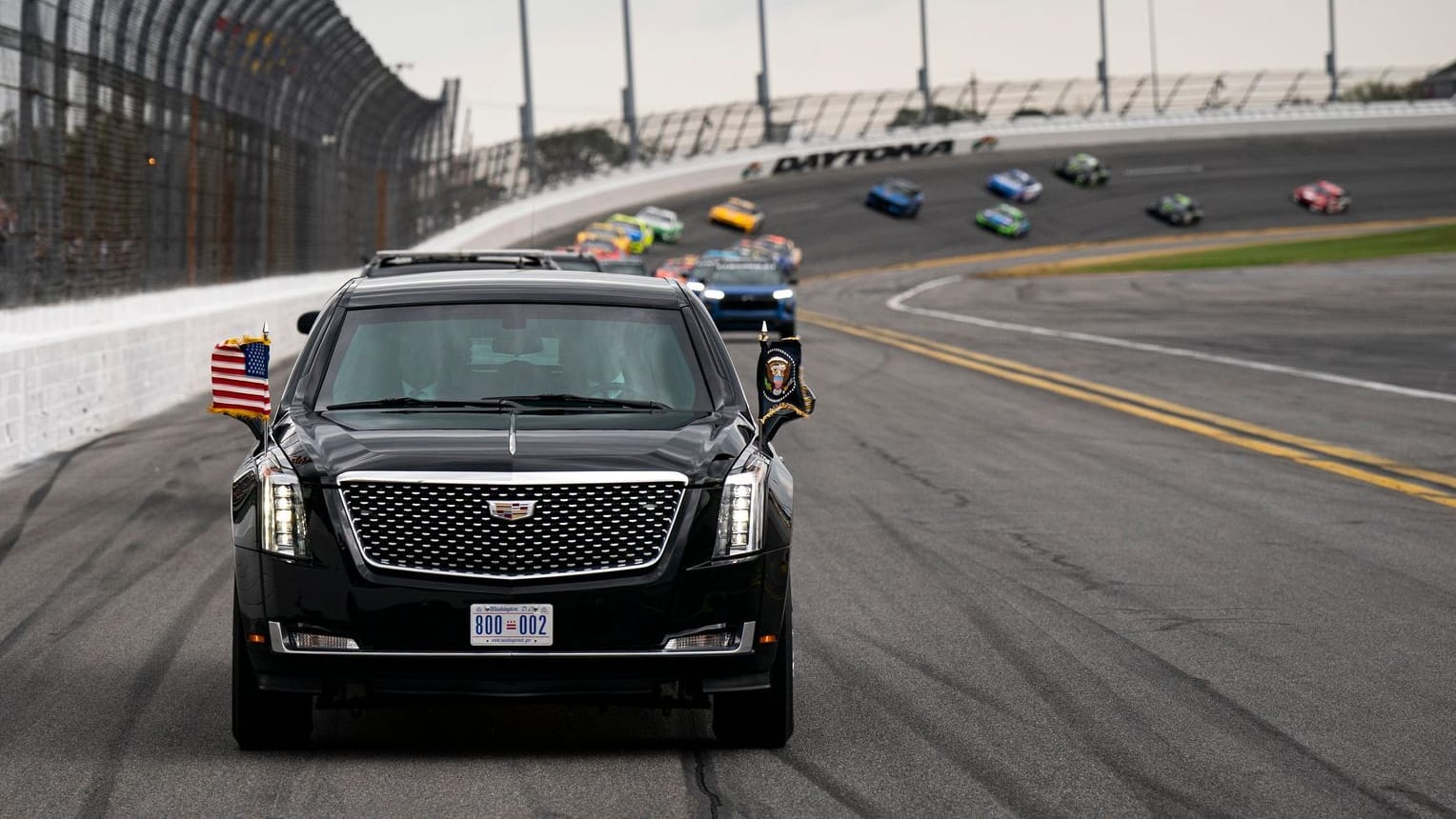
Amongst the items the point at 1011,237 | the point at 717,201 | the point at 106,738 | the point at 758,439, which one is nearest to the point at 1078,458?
the point at 758,439

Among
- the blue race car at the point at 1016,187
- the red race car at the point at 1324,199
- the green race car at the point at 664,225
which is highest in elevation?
the blue race car at the point at 1016,187

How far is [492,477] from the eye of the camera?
5.39 meters

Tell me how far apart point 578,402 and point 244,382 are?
1.34 m

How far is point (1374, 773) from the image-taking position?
213 inches

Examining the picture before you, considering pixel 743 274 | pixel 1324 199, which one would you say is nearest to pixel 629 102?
pixel 1324 199

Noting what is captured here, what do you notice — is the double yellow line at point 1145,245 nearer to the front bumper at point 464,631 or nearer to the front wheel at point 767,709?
the front wheel at point 767,709

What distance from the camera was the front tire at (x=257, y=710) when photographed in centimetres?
553

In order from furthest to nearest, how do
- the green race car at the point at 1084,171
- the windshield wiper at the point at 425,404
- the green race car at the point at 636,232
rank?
the green race car at the point at 1084,171 < the green race car at the point at 636,232 < the windshield wiper at the point at 425,404

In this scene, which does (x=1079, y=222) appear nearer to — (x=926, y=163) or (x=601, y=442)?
(x=926, y=163)

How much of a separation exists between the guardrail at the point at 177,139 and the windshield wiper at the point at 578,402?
9.77m

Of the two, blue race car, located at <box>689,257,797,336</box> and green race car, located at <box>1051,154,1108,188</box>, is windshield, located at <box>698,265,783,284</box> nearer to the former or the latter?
blue race car, located at <box>689,257,797,336</box>

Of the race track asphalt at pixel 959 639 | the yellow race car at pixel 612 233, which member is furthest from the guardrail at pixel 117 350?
the yellow race car at pixel 612 233

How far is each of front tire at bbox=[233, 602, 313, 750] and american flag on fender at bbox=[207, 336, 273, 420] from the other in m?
1.26

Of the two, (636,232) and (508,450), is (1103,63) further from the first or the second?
(508,450)
